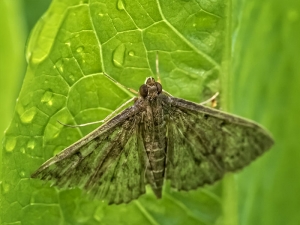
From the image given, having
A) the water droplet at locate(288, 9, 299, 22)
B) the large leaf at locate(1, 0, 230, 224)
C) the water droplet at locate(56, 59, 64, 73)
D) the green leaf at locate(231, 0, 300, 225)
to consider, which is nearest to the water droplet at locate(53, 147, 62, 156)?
the large leaf at locate(1, 0, 230, 224)

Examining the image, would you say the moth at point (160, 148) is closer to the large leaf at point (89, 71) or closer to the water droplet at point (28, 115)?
the large leaf at point (89, 71)

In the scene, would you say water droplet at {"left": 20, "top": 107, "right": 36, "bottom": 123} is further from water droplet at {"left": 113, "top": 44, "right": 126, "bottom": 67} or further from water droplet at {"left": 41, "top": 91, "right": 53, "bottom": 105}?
water droplet at {"left": 113, "top": 44, "right": 126, "bottom": 67}

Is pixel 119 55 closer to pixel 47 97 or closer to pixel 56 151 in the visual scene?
pixel 47 97

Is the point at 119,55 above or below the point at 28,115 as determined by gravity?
above

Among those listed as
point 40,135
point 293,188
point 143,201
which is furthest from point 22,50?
point 293,188

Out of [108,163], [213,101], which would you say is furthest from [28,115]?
[213,101]

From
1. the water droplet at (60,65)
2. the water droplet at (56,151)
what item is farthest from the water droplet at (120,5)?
the water droplet at (56,151)

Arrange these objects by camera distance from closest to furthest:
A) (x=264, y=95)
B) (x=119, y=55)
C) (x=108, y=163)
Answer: (x=119, y=55)
(x=108, y=163)
(x=264, y=95)

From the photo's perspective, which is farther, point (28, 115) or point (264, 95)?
point (264, 95)
